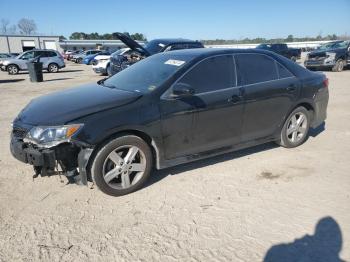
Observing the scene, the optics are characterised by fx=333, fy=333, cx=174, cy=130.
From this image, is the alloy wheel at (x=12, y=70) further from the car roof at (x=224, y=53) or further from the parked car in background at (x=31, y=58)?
the car roof at (x=224, y=53)

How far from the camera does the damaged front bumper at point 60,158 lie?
3.56 m

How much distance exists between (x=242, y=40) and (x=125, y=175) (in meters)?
99.3

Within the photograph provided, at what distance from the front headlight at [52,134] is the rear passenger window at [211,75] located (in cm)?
148

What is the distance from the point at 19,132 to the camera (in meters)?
3.93

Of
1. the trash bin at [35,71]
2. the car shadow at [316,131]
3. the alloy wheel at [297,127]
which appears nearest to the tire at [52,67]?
the trash bin at [35,71]

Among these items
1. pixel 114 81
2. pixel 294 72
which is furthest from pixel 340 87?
pixel 114 81

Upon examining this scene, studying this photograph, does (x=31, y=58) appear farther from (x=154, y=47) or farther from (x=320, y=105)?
(x=320, y=105)

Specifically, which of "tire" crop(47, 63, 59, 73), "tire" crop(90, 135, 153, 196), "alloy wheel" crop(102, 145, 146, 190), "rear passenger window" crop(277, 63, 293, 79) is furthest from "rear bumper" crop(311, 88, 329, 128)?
"tire" crop(47, 63, 59, 73)

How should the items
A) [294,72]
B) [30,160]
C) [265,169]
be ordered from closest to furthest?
[30,160], [265,169], [294,72]

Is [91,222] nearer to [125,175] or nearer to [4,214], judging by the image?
[125,175]

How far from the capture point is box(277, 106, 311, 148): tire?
212 inches

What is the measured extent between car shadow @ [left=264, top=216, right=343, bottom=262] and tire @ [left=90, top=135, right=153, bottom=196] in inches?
69.1

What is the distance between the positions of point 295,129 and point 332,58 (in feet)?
49.5

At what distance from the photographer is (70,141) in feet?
11.6
